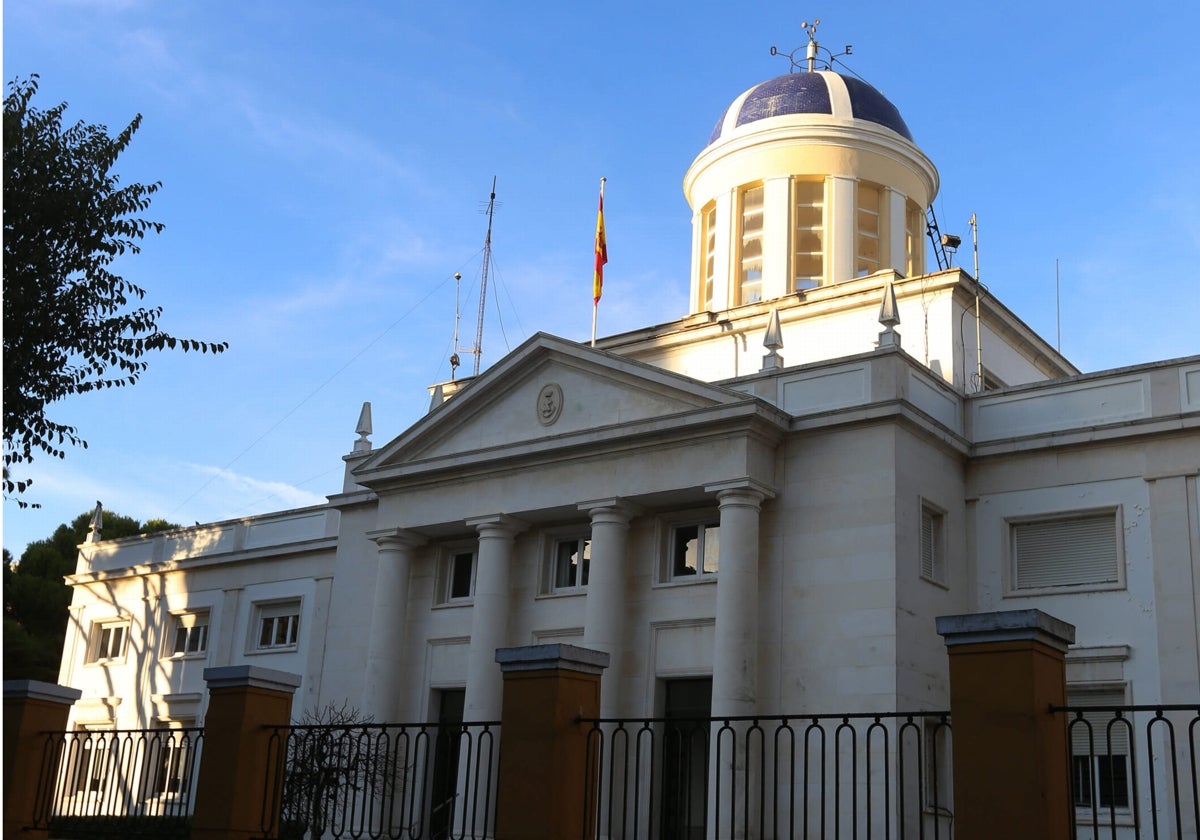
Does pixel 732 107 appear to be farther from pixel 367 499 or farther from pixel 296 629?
pixel 296 629

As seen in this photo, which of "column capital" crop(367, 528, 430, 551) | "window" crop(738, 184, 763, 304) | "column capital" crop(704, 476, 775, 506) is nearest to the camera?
"column capital" crop(704, 476, 775, 506)

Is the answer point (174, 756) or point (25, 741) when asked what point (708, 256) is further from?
point (25, 741)

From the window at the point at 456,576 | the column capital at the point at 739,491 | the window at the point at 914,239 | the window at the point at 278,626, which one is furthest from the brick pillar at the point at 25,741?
the window at the point at 914,239

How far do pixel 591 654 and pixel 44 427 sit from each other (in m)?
8.38

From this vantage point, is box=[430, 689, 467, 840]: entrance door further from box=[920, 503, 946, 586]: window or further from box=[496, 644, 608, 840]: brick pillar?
box=[496, 644, 608, 840]: brick pillar

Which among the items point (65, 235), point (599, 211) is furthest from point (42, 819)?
point (599, 211)

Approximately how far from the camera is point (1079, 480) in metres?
21.8

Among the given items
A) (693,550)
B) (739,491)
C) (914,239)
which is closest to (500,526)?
(693,550)

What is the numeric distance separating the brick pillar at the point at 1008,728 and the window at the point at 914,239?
877 inches

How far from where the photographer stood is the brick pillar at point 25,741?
14398 mm

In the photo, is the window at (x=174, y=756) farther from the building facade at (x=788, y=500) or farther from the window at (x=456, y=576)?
the window at (x=456, y=576)

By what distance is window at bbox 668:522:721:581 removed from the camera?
22.8 m

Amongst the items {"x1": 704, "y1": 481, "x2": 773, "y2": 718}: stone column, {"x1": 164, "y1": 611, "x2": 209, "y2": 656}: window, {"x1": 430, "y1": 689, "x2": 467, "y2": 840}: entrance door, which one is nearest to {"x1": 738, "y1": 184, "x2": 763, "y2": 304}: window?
{"x1": 704, "y1": 481, "x2": 773, "y2": 718}: stone column

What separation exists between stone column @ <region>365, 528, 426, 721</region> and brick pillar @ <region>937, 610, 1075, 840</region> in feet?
57.2
